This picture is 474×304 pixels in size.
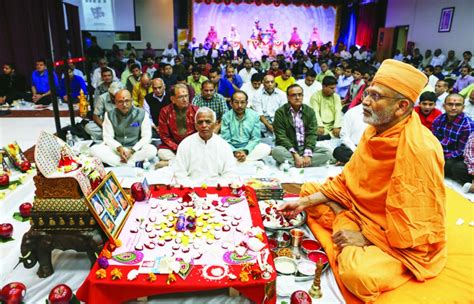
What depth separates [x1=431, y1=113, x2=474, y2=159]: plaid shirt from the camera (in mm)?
3795

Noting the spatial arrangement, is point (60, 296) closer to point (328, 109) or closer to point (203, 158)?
point (203, 158)

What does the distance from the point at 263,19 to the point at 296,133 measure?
1347 centimetres

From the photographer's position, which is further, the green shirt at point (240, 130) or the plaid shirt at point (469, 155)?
the green shirt at point (240, 130)

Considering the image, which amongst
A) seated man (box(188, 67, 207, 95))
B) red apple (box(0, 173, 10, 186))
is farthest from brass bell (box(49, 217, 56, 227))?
seated man (box(188, 67, 207, 95))

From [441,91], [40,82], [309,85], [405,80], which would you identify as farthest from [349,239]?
[40,82]

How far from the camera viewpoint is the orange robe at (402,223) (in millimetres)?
1910

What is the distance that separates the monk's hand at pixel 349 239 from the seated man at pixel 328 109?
3051 millimetres

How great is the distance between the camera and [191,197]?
2.51 metres

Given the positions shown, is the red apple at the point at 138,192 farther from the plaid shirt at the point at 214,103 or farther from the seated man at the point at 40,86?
the seated man at the point at 40,86

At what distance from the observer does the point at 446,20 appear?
10734 mm

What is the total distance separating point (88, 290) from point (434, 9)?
13.1m

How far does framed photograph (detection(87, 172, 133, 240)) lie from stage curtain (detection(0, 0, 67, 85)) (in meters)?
7.80

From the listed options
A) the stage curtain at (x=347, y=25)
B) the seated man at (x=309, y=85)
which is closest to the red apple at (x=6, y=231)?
the seated man at (x=309, y=85)

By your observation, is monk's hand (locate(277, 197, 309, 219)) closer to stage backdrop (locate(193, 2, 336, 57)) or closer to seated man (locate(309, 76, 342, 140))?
seated man (locate(309, 76, 342, 140))
